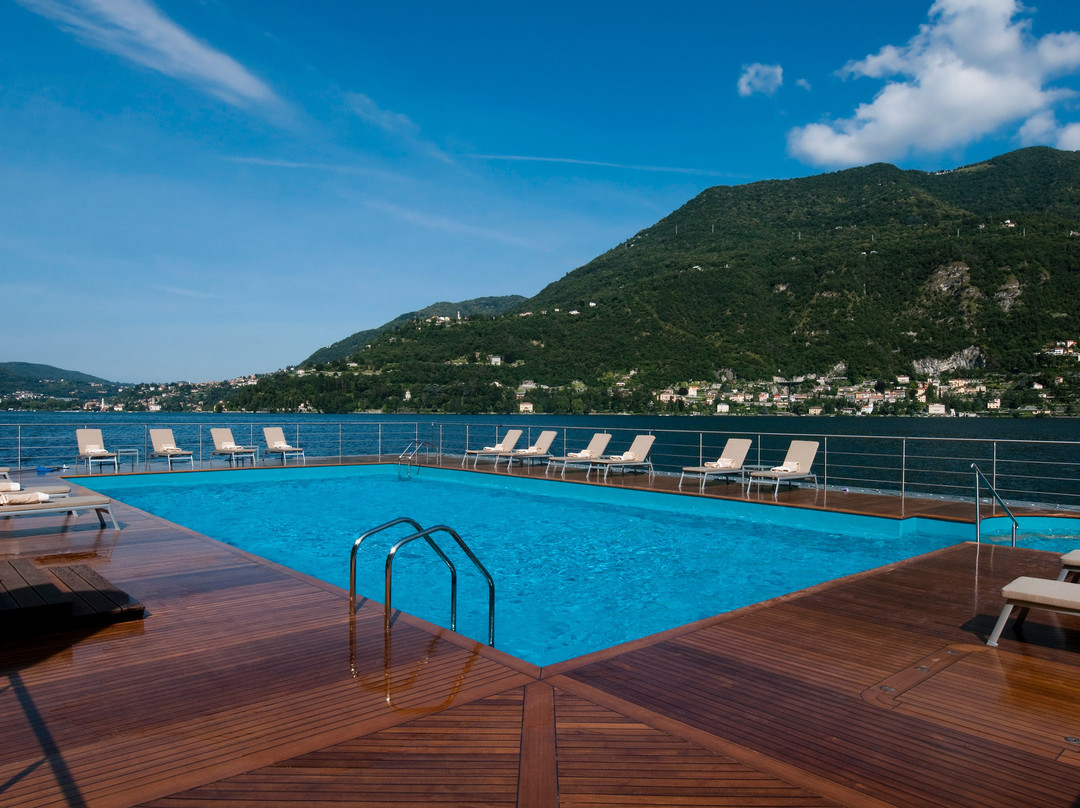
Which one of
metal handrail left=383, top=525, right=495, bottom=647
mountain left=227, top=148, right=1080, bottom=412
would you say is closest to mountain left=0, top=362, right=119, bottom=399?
mountain left=227, top=148, right=1080, bottom=412

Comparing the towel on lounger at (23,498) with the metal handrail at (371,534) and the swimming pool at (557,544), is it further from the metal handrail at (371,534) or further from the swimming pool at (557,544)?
the metal handrail at (371,534)

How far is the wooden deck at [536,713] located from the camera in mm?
1894

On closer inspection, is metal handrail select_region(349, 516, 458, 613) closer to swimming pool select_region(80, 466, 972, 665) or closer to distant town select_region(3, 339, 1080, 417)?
swimming pool select_region(80, 466, 972, 665)

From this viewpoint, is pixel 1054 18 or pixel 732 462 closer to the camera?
pixel 732 462

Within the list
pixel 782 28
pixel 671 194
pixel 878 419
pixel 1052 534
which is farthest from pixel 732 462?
pixel 878 419

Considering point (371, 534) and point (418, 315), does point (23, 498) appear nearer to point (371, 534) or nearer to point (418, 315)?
point (371, 534)

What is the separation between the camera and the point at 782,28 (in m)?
23.4

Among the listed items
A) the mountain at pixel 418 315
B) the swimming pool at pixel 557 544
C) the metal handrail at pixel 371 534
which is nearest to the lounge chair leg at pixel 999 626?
the swimming pool at pixel 557 544

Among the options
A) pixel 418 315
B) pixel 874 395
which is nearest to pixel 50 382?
pixel 418 315

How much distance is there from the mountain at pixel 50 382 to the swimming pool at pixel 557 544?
5598cm

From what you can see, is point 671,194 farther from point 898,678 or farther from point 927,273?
point 898,678

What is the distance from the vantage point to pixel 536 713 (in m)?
2.35

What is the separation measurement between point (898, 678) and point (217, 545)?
16.0 feet

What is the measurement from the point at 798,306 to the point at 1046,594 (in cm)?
4458
